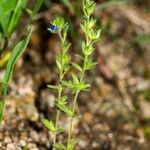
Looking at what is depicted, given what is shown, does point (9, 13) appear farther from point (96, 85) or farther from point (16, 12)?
point (96, 85)

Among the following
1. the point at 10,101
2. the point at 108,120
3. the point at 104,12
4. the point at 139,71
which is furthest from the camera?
the point at 104,12

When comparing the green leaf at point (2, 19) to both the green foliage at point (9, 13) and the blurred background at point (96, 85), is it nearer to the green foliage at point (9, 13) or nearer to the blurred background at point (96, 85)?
the green foliage at point (9, 13)

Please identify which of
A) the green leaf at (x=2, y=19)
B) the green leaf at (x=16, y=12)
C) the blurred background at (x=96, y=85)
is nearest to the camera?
the green leaf at (x=2, y=19)

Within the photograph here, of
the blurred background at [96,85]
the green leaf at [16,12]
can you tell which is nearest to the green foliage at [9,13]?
the green leaf at [16,12]

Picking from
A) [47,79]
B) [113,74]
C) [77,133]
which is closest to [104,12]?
[113,74]

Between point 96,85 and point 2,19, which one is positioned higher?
point 2,19

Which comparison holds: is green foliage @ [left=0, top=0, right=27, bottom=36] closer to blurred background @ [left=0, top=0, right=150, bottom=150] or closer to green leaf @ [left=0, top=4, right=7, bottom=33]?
green leaf @ [left=0, top=4, right=7, bottom=33]

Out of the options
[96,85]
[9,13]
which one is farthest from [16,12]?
[96,85]

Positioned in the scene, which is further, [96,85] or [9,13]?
[96,85]

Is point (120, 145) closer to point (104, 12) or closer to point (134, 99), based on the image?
point (134, 99)
